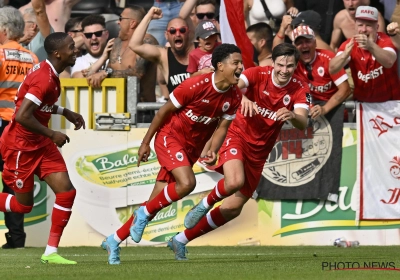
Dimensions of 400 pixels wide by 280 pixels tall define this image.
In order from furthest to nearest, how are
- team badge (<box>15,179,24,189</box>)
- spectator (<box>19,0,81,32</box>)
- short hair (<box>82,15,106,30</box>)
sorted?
spectator (<box>19,0,81,32</box>) → short hair (<box>82,15,106,30</box>) → team badge (<box>15,179,24,189</box>)

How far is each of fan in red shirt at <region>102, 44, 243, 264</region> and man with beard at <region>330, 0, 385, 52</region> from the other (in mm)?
4095

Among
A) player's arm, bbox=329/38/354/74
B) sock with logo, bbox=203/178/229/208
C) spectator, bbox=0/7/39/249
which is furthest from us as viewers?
spectator, bbox=0/7/39/249

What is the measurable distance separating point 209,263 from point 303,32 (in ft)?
14.1

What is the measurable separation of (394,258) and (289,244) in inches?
113

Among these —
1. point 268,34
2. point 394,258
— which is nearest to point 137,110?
point 268,34

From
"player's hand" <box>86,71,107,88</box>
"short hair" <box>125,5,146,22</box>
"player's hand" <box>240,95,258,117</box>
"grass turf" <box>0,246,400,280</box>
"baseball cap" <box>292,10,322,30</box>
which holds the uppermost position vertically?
"short hair" <box>125,5,146,22</box>

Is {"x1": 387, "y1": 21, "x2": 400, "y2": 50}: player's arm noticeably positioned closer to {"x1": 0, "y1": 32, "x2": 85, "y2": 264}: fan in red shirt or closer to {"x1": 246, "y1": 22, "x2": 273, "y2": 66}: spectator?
{"x1": 246, "y1": 22, "x2": 273, "y2": 66}: spectator

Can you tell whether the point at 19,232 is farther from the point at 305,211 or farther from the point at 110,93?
the point at 305,211

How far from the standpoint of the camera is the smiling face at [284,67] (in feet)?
34.8

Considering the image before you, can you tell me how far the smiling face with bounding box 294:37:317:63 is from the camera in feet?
42.6

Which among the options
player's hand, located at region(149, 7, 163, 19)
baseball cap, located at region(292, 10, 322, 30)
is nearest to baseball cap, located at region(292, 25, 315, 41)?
baseball cap, located at region(292, 10, 322, 30)

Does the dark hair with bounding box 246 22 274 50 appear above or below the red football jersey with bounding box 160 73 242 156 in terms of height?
above

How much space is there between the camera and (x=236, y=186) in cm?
1030

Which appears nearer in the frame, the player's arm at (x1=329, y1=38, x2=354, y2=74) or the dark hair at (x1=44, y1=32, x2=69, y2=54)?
the dark hair at (x1=44, y1=32, x2=69, y2=54)
